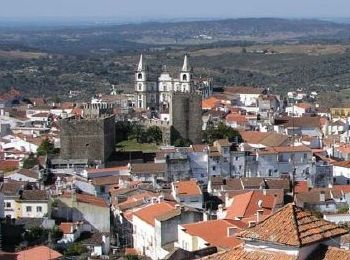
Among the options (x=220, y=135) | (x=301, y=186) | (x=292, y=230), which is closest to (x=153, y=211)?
(x=301, y=186)

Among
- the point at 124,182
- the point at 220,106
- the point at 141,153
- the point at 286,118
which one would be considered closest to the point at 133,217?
the point at 124,182

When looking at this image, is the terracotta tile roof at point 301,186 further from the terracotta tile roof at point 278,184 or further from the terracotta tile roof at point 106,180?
the terracotta tile roof at point 106,180

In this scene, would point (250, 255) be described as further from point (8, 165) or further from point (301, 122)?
point (301, 122)

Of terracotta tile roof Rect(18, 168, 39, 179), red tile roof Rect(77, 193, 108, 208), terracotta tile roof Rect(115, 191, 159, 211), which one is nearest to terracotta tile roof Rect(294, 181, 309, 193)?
terracotta tile roof Rect(115, 191, 159, 211)

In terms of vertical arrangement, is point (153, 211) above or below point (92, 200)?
above

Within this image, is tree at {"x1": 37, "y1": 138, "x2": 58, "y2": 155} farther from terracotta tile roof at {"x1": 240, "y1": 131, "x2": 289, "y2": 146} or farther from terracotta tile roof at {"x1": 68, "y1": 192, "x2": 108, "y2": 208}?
terracotta tile roof at {"x1": 68, "y1": 192, "x2": 108, "y2": 208}

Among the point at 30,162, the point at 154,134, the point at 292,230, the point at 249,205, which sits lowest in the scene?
the point at 154,134
